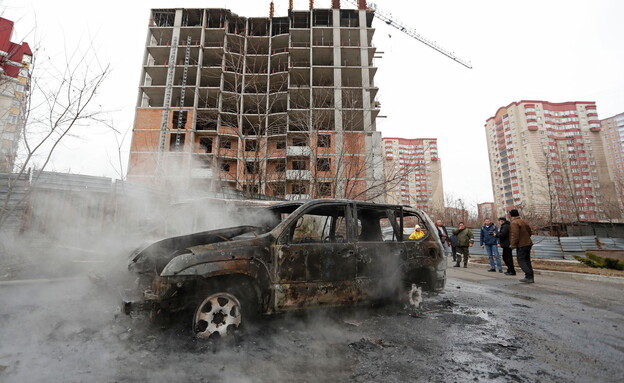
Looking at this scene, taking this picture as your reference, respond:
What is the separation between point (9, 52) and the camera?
515 centimetres

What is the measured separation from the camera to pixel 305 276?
3164mm

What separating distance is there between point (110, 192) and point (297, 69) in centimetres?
2665

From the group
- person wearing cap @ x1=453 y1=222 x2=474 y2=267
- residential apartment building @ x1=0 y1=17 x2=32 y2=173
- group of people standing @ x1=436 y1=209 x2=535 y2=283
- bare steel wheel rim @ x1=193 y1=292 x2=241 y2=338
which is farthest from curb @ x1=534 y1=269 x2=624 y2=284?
residential apartment building @ x1=0 y1=17 x2=32 y2=173

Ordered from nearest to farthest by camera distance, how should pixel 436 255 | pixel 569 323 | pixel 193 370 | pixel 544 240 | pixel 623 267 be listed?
pixel 193 370 → pixel 569 323 → pixel 436 255 → pixel 623 267 → pixel 544 240

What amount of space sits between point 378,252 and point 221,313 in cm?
208

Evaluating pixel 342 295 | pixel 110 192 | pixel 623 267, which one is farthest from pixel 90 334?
pixel 623 267

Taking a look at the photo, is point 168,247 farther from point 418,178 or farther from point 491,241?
point 418,178

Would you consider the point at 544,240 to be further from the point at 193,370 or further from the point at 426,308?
the point at 193,370

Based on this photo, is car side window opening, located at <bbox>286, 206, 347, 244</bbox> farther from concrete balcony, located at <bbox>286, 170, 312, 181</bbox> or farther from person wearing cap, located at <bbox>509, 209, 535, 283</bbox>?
concrete balcony, located at <bbox>286, 170, 312, 181</bbox>

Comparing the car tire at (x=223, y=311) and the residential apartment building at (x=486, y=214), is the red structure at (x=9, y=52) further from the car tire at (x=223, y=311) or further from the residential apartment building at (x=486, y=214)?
the residential apartment building at (x=486, y=214)

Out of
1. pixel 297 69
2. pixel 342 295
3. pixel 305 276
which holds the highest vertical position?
pixel 297 69

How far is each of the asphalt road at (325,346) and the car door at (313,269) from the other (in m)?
0.36

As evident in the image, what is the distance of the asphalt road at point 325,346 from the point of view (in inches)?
83.6

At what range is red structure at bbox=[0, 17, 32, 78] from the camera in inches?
196
